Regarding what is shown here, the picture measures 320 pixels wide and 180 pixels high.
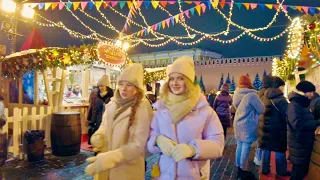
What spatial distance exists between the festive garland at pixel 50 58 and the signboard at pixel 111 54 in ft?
0.71

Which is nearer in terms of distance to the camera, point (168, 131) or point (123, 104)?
point (168, 131)

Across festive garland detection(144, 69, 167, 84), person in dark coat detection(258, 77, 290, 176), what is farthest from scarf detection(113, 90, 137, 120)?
festive garland detection(144, 69, 167, 84)

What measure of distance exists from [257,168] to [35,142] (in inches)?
178

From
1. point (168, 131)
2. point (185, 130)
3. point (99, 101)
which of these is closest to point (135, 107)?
point (168, 131)

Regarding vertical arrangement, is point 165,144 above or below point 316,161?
above

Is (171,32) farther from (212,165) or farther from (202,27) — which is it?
(212,165)

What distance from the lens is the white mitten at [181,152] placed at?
1688 millimetres

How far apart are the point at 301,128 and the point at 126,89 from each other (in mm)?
2461

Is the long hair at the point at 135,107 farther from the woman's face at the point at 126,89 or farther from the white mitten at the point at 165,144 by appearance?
the white mitten at the point at 165,144

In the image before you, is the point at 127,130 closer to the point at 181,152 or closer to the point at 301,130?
the point at 181,152

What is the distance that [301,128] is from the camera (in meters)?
3.30

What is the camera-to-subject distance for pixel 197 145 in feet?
5.79

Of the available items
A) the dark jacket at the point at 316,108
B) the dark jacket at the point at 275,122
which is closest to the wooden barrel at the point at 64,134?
the dark jacket at the point at 275,122

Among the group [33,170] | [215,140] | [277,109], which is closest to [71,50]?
[33,170]
